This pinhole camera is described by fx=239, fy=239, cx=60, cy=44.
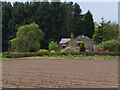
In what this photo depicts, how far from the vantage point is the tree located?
41156mm

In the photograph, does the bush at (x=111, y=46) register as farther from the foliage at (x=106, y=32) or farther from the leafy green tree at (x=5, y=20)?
the leafy green tree at (x=5, y=20)

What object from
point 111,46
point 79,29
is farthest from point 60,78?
point 79,29

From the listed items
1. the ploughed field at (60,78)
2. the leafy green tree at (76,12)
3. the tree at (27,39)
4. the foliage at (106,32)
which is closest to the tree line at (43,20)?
the foliage at (106,32)

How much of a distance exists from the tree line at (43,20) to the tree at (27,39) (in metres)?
9.50

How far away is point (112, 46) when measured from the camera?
4103 cm

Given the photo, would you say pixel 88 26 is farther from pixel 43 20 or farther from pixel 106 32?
pixel 43 20

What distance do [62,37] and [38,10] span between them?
906cm

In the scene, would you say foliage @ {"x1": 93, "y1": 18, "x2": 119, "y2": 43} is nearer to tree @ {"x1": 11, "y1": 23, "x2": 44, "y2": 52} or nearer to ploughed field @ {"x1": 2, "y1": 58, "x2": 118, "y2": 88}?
tree @ {"x1": 11, "y1": 23, "x2": 44, "y2": 52}

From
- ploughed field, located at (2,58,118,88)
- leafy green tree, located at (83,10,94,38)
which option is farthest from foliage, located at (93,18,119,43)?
ploughed field, located at (2,58,118,88)

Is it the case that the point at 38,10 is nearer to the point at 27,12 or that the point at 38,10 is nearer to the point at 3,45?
the point at 27,12

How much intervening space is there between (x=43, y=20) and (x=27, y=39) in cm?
1669

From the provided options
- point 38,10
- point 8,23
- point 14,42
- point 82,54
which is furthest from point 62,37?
point 82,54

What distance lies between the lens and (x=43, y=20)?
58688 millimetres

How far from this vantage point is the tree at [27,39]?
41156mm
